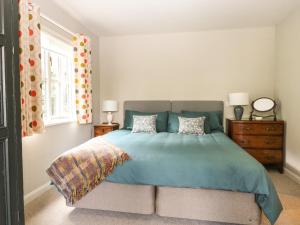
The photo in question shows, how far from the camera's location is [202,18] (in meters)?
3.36

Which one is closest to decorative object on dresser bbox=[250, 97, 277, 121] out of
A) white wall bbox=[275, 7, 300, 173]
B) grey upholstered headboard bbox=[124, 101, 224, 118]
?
white wall bbox=[275, 7, 300, 173]

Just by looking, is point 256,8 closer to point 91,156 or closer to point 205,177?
point 205,177

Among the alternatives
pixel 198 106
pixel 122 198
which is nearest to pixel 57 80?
pixel 122 198

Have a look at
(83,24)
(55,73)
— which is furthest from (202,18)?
(55,73)

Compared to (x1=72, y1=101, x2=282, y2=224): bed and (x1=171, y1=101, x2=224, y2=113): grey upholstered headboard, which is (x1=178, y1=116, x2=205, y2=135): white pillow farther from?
Answer: (x1=72, y1=101, x2=282, y2=224): bed

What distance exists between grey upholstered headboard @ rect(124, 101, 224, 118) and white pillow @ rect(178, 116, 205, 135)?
573mm

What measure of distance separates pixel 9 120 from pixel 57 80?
270 cm

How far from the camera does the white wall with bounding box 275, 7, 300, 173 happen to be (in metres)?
3.03

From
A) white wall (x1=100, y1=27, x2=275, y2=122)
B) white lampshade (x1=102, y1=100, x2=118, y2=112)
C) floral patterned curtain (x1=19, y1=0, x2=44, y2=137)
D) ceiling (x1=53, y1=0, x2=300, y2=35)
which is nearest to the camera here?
floral patterned curtain (x1=19, y1=0, x2=44, y2=137)

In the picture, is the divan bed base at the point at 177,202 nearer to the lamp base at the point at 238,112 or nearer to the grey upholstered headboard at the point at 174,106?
the lamp base at the point at 238,112

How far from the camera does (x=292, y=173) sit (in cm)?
313

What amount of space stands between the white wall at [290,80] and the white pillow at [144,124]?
6.98 feet

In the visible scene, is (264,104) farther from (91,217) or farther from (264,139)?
(91,217)

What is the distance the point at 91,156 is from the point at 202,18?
9.01ft
